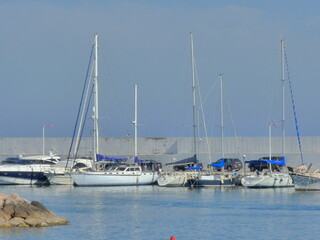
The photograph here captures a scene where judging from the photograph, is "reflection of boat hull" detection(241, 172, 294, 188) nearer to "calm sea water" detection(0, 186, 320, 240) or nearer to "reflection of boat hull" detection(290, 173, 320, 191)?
"calm sea water" detection(0, 186, 320, 240)

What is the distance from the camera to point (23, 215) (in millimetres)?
44750

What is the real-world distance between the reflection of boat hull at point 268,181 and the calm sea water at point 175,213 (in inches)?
36.7

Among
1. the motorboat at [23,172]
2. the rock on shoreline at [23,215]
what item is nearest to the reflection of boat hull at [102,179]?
the motorboat at [23,172]

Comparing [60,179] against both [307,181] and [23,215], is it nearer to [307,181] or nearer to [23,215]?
[307,181]

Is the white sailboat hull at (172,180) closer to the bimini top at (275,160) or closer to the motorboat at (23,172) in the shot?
the bimini top at (275,160)

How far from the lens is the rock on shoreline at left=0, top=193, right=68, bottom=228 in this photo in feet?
146

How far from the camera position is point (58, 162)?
83375 mm

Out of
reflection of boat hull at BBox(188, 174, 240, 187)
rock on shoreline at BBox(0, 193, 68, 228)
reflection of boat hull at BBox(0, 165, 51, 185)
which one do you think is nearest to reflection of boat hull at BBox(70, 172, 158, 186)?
reflection of boat hull at BBox(0, 165, 51, 185)

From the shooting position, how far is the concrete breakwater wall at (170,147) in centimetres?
9075

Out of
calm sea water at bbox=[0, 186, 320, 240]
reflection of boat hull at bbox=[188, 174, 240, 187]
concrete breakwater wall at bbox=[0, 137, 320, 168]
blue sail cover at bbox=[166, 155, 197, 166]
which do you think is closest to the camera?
calm sea water at bbox=[0, 186, 320, 240]

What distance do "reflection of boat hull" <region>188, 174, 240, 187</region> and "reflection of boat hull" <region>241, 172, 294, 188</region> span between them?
1.10m

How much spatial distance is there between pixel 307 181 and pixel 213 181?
835cm

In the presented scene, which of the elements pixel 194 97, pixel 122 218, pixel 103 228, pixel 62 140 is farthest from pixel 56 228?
pixel 62 140

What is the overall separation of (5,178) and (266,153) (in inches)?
977
